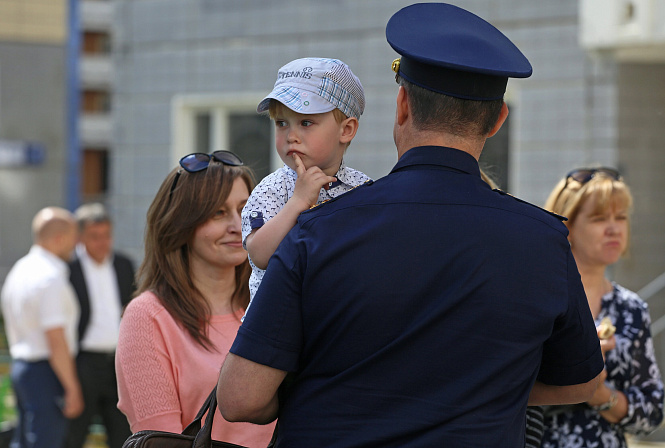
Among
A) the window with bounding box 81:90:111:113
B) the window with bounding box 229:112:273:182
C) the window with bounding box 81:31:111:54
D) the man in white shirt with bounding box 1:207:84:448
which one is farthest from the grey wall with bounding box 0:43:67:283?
the window with bounding box 81:90:111:113

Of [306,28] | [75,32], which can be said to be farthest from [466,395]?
[75,32]

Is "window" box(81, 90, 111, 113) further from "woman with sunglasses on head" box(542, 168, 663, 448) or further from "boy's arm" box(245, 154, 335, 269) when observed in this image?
"boy's arm" box(245, 154, 335, 269)

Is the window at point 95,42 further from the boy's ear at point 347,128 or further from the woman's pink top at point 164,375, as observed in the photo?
the boy's ear at point 347,128

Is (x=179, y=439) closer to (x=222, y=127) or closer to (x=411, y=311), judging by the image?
(x=411, y=311)

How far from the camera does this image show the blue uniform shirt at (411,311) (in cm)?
171

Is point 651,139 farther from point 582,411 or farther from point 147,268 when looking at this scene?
point 147,268

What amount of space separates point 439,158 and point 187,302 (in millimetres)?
1274

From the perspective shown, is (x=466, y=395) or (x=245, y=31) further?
(x=245, y=31)

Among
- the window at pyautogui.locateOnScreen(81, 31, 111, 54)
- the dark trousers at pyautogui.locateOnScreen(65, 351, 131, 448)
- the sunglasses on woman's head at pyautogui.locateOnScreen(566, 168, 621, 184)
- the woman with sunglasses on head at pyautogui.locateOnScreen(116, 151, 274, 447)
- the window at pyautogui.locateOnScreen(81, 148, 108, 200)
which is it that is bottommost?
the window at pyautogui.locateOnScreen(81, 148, 108, 200)

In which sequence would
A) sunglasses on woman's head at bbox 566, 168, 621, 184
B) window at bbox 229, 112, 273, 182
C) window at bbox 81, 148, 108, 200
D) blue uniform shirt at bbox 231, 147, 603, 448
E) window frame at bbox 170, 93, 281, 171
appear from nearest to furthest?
blue uniform shirt at bbox 231, 147, 603, 448 → sunglasses on woman's head at bbox 566, 168, 621, 184 → window at bbox 229, 112, 273, 182 → window frame at bbox 170, 93, 281, 171 → window at bbox 81, 148, 108, 200

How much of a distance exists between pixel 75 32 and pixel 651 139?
17.2 metres

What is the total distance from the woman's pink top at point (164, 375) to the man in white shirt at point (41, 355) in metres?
3.50

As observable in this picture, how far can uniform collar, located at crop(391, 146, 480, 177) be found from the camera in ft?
5.95

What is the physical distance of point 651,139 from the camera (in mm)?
7602
